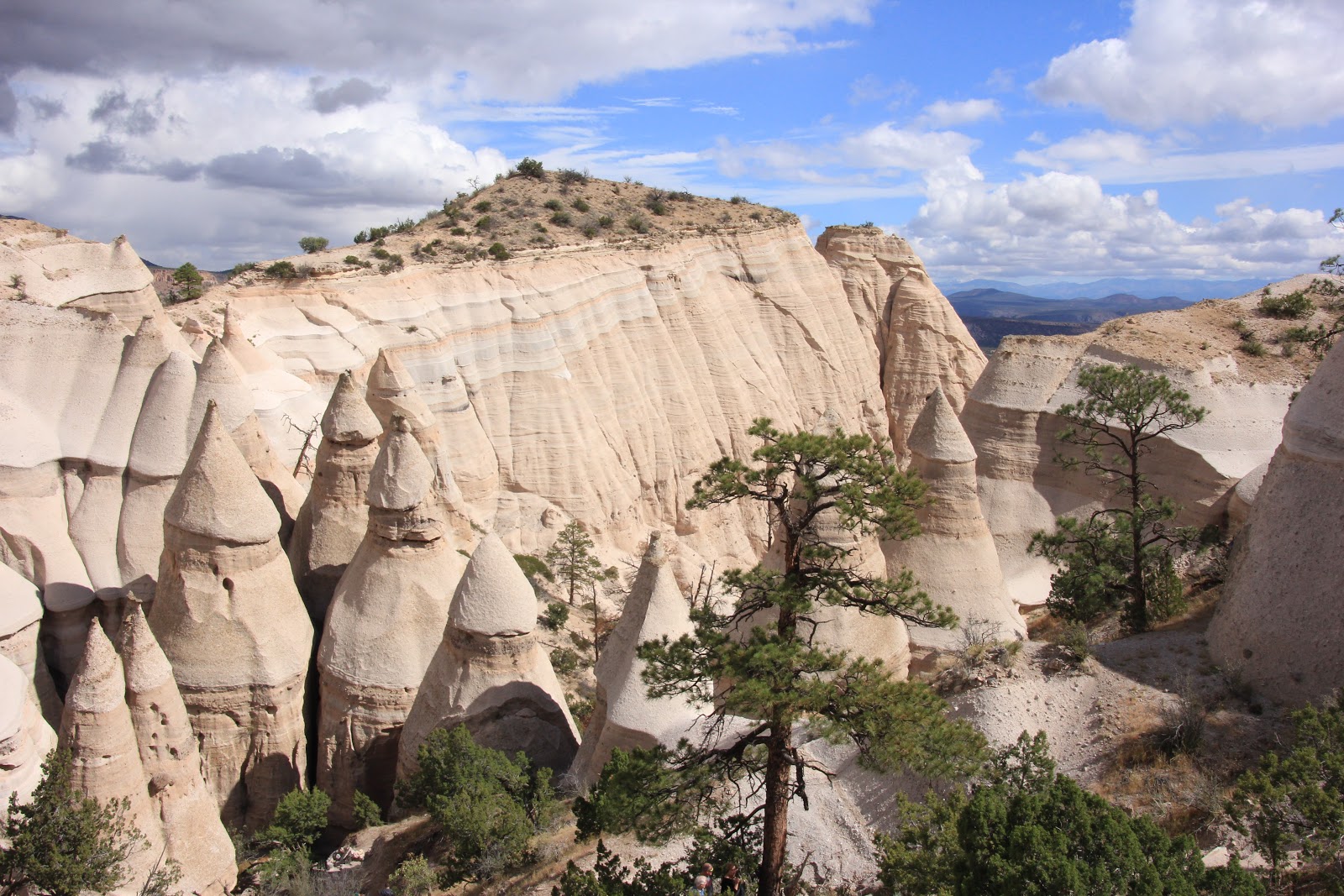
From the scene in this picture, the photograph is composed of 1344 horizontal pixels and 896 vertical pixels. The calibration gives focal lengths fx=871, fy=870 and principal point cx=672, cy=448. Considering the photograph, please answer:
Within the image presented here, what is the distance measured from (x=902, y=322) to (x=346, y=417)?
97.0ft

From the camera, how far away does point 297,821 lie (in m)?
12.2

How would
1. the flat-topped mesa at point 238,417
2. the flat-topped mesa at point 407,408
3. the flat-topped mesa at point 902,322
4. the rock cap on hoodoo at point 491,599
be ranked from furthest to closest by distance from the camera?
the flat-topped mesa at point 902,322 < the flat-topped mesa at point 407,408 < the flat-topped mesa at point 238,417 < the rock cap on hoodoo at point 491,599

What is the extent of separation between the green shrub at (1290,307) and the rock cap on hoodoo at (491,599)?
21482mm

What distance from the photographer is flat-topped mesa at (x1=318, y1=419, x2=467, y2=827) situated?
1276 cm

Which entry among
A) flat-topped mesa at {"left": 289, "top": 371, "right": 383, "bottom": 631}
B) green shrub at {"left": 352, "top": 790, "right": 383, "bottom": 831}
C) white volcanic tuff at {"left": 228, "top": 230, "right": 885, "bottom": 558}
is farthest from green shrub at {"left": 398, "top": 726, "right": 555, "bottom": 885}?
white volcanic tuff at {"left": 228, "top": 230, "right": 885, "bottom": 558}

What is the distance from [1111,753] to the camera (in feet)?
32.9

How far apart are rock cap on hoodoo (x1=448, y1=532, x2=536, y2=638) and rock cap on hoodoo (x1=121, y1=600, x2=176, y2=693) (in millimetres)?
3632

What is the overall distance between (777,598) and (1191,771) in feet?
18.9

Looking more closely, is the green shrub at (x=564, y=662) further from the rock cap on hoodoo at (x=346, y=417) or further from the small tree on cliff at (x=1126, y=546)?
the small tree on cliff at (x=1126, y=546)

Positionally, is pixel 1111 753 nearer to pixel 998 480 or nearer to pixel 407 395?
pixel 998 480

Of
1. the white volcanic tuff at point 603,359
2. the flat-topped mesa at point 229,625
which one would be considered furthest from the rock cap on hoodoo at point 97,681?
the white volcanic tuff at point 603,359

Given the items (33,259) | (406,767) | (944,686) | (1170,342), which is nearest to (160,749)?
(406,767)

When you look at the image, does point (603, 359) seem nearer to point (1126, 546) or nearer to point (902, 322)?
point (902, 322)

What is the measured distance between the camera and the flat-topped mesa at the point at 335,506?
14.3 m
